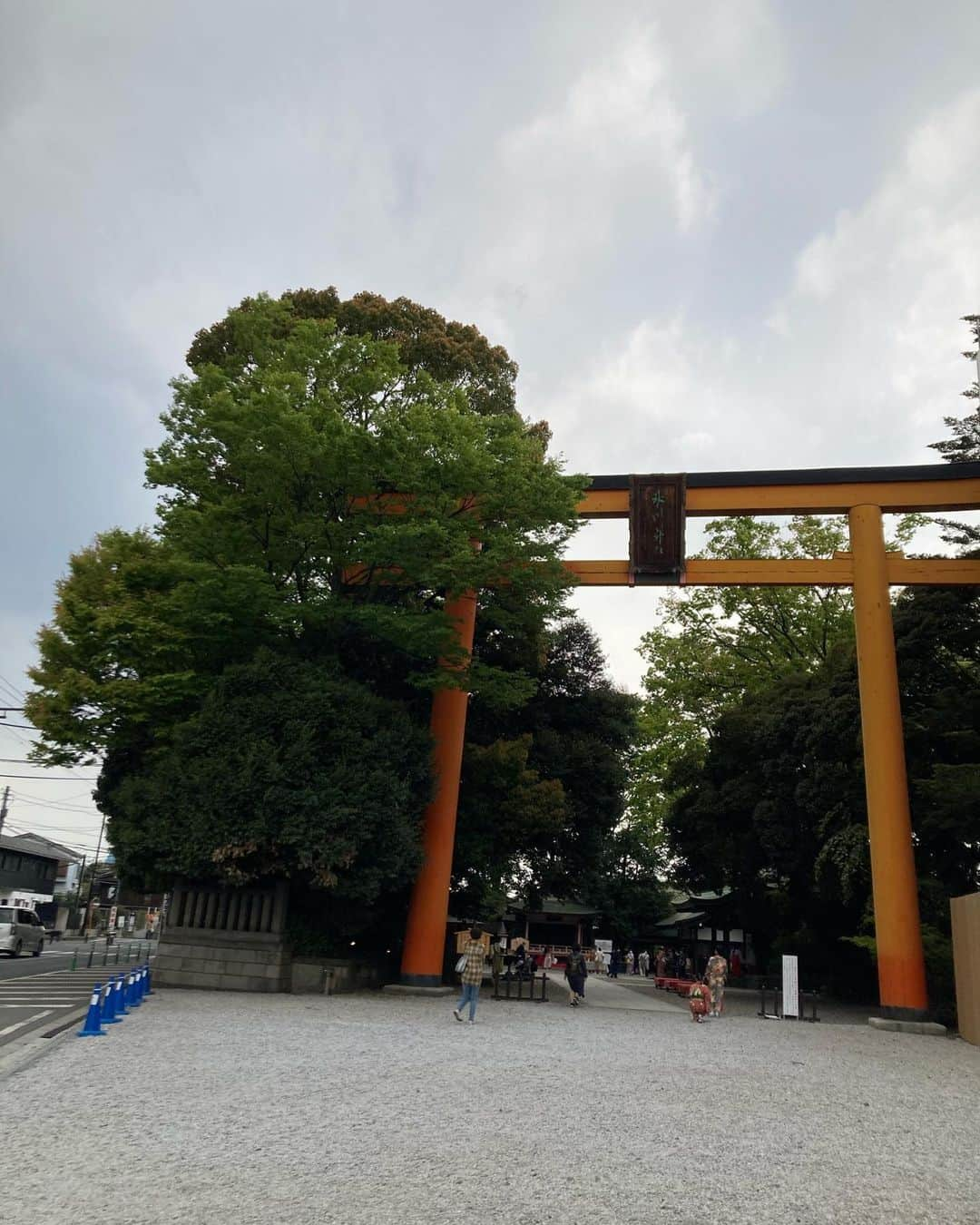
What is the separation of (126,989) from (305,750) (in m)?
4.50

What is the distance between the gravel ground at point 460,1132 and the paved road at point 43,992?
1264mm

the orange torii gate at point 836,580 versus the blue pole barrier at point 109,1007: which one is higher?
the orange torii gate at point 836,580

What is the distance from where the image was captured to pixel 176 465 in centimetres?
1627

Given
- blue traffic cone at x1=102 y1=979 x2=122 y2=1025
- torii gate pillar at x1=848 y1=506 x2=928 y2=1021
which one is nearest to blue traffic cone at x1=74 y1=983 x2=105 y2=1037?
blue traffic cone at x1=102 y1=979 x2=122 y2=1025

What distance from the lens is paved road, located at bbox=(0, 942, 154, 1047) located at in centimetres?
1085

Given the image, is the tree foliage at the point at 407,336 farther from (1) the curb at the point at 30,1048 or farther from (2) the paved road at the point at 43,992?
(1) the curb at the point at 30,1048

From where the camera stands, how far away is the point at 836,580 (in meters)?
20.0

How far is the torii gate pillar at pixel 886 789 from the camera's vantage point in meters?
16.7

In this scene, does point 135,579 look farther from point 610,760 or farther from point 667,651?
point 667,651

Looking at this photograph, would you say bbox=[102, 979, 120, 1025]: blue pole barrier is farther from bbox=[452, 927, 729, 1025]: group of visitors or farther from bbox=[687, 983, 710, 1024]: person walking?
bbox=[687, 983, 710, 1024]: person walking

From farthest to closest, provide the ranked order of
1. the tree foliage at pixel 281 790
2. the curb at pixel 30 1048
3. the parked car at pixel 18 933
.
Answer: the parked car at pixel 18 933, the tree foliage at pixel 281 790, the curb at pixel 30 1048

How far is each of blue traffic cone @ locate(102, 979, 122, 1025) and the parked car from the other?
19049 millimetres

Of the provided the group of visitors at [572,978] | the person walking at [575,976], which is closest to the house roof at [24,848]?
the group of visitors at [572,978]

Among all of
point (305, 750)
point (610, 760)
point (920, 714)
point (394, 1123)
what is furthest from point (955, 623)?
point (394, 1123)
